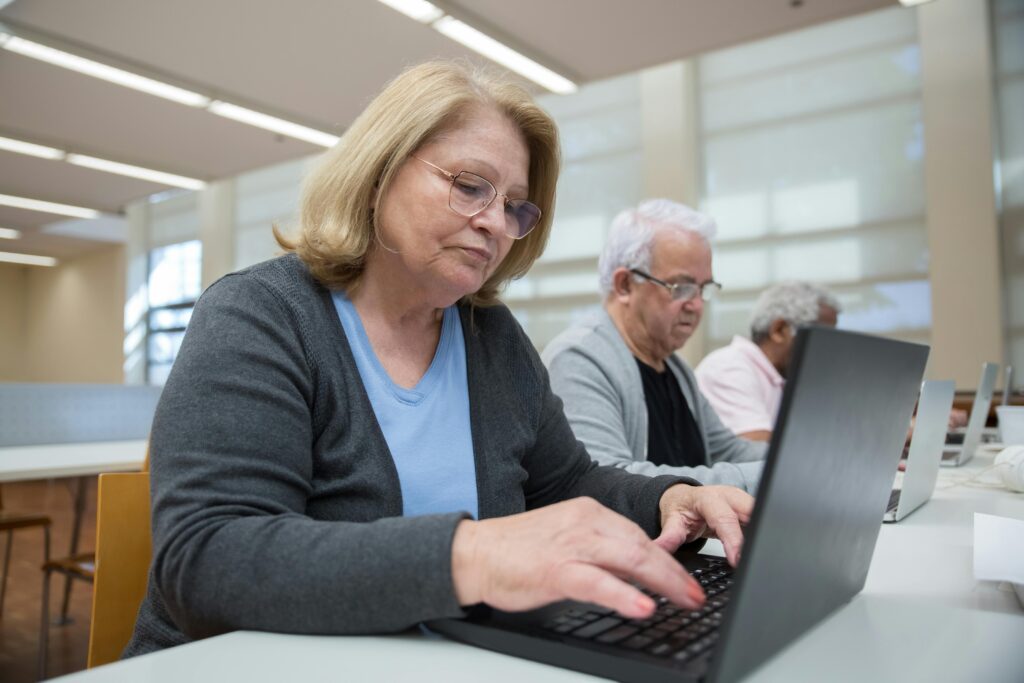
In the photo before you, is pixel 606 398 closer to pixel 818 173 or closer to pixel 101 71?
pixel 818 173

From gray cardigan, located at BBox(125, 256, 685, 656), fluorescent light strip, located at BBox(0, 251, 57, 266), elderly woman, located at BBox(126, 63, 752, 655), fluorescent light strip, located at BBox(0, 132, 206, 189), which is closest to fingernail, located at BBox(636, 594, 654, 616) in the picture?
elderly woman, located at BBox(126, 63, 752, 655)

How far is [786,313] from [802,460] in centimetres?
276

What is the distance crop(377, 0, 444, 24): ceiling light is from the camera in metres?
4.15

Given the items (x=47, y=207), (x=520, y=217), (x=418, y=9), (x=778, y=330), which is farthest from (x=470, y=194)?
(x=47, y=207)

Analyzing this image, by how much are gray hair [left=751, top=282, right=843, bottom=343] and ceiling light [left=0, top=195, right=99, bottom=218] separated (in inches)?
330

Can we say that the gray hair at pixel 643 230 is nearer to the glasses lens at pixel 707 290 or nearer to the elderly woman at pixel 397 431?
the glasses lens at pixel 707 290

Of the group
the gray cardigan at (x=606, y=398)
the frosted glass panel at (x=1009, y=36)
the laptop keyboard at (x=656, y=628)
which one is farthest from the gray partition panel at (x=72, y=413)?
the frosted glass panel at (x=1009, y=36)

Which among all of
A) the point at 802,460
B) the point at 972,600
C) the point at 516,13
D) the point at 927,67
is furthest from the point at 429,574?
the point at 927,67

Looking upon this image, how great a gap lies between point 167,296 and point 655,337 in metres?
Answer: 10.7

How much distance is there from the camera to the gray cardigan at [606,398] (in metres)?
1.41

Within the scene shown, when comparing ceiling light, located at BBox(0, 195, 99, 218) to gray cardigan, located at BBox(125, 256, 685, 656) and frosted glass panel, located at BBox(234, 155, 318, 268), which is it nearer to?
frosted glass panel, located at BBox(234, 155, 318, 268)

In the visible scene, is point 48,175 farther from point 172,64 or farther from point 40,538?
point 40,538

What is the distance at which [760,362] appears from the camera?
112 inches

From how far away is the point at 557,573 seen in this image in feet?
1.72
